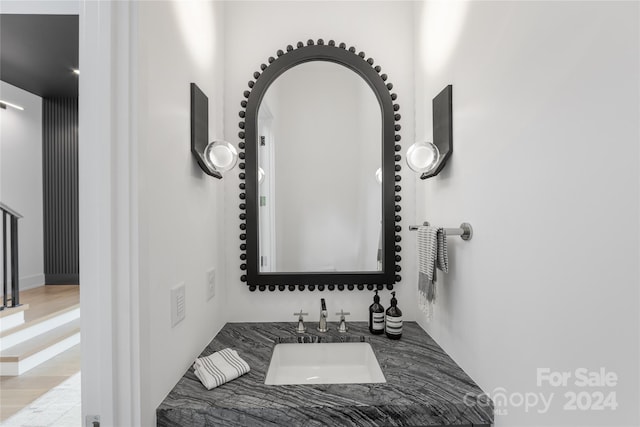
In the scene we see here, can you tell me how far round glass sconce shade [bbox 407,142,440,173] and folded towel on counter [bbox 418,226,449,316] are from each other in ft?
0.76

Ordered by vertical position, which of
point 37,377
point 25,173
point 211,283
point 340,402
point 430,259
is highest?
point 25,173

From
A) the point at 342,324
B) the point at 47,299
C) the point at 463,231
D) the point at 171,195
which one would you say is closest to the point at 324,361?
the point at 342,324

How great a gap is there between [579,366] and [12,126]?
223 inches

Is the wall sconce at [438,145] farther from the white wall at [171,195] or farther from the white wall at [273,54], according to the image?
the white wall at [171,195]

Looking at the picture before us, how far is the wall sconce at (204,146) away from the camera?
1110 mm

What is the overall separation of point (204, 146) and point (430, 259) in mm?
896

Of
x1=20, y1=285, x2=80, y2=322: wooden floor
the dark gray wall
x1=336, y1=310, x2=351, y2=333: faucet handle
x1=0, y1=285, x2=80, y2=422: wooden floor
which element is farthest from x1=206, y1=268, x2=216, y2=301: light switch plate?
the dark gray wall

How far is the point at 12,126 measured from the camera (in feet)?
13.3

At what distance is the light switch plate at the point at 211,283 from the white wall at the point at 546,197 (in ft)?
2.96

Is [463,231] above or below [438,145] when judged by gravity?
below

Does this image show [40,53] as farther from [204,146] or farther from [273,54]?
[204,146]

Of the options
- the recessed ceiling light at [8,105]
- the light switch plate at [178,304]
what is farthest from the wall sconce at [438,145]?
the recessed ceiling light at [8,105]

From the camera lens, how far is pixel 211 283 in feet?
4.31

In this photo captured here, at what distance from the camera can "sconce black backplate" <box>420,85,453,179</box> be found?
1.12 meters
